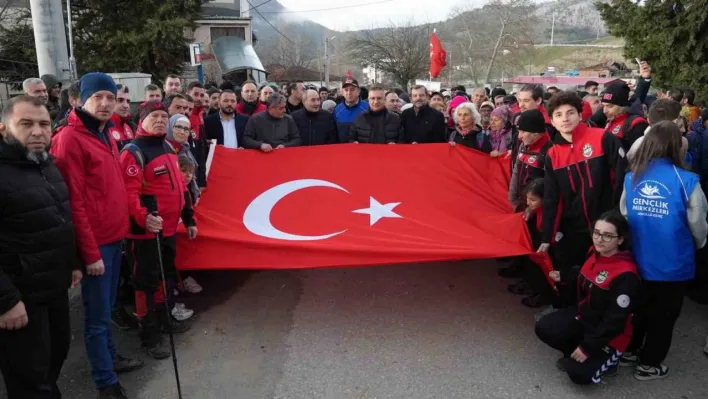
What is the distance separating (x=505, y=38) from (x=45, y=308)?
54.1 m

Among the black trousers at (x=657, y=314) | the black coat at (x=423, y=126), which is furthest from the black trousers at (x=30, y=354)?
the black coat at (x=423, y=126)

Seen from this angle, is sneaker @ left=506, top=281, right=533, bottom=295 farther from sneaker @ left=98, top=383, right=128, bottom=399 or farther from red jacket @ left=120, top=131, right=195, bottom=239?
sneaker @ left=98, top=383, right=128, bottom=399

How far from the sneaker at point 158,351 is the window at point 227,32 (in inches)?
1354

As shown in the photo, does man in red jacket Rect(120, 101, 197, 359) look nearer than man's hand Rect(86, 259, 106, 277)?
No

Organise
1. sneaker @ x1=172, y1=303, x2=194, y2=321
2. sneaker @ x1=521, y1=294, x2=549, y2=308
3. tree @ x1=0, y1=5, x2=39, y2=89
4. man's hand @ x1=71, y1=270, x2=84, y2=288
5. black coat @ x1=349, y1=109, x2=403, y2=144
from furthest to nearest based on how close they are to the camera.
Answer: tree @ x1=0, y1=5, x2=39, y2=89 < black coat @ x1=349, y1=109, x2=403, y2=144 < sneaker @ x1=521, y1=294, x2=549, y2=308 < sneaker @ x1=172, y1=303, x2=194, y2=321 < man's hand @ x1=71, y1=270, x2=84, y2=288

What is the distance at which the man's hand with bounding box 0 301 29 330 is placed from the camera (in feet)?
7.91

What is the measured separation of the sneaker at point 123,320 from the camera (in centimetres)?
436

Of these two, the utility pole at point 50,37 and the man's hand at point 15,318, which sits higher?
the utility pole at point 50,37

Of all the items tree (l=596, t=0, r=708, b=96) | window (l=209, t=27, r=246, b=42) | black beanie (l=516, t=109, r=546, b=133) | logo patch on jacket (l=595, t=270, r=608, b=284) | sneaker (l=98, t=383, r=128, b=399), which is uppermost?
window (l=209, t=27, r=246, b=42)

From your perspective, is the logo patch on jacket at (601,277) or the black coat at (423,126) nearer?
the logo patch on jacket at (601,277)

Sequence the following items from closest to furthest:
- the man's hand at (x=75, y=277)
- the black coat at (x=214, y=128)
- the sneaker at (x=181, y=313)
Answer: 1. the man's hand at (x=75, y=277)
2. the sneaker at (x=181, y=313)
3. the black coat at (x=214, y=128)

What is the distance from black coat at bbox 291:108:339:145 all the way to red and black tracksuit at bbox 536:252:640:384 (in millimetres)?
3774

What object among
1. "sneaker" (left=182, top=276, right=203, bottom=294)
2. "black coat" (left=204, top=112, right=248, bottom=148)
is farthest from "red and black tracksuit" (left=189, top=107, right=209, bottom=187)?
"sneaker" (left=182, top=276, right=203, bottom=294)

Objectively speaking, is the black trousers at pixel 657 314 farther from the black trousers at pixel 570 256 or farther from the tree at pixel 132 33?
the tree at pixel 132 33
